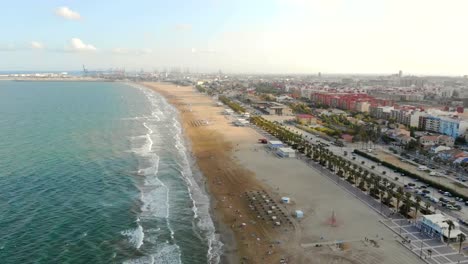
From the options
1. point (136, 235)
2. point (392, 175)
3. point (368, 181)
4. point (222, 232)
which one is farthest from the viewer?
point (392, 175)

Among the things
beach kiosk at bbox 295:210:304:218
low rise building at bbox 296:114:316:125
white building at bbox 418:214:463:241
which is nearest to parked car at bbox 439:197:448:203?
white building at bbox 418:214:463:241

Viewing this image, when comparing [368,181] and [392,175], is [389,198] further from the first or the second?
[392,175]

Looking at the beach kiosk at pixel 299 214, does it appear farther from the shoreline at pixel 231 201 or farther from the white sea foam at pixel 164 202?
the white sea foam at pixel 164 202

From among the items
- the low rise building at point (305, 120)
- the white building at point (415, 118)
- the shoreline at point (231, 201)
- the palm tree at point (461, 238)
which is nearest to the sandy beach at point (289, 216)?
the shoreline at point (231, 201)

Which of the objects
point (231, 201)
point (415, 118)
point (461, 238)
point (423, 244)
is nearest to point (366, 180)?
point (423, 244)

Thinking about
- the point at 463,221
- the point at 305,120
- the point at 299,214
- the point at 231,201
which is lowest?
the point at 231,201

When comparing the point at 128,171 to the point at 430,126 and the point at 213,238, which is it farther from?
the point at 430,126

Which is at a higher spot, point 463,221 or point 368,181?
point 368,181
